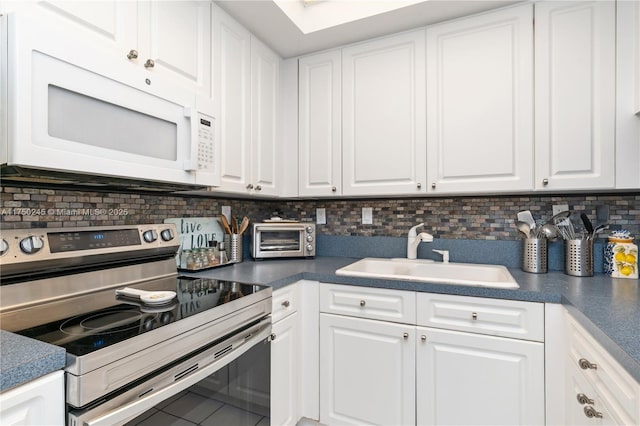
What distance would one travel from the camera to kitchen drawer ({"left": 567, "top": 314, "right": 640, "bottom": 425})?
753mm

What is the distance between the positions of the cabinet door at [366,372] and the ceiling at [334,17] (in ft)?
5.07

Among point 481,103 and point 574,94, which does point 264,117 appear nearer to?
point 481,103

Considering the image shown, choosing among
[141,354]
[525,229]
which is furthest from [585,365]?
[141,354]

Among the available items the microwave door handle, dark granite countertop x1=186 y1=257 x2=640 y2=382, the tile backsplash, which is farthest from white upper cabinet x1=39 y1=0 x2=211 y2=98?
dark granite countertop x1=186 y1=257 x2=640 y2=382

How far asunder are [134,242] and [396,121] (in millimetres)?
1458

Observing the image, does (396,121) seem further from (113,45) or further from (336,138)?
(113,45)

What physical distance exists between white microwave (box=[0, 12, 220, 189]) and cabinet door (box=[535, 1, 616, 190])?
158 centimetres

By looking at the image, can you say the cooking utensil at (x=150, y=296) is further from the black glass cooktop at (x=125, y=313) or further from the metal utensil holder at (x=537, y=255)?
the metal utensil holder at (x=537, y=255)

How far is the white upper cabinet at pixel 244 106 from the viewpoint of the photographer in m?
1.63

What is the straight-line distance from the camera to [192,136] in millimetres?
1300

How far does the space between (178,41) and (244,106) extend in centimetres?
48

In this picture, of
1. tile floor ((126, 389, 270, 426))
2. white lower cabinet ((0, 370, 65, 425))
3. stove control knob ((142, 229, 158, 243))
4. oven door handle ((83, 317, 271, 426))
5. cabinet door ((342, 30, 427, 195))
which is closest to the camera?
white lower cabinet ((0, 370, 65, 425))

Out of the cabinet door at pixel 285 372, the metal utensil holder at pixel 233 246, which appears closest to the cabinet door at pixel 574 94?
the cabinet door at pixel 285 372

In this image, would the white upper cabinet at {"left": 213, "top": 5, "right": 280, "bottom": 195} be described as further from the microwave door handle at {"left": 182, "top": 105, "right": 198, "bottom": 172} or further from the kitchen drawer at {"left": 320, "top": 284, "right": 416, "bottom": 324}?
the kitchen drawer at {"left": 320, "top": 284, "right": 416, "bottom": 324}
